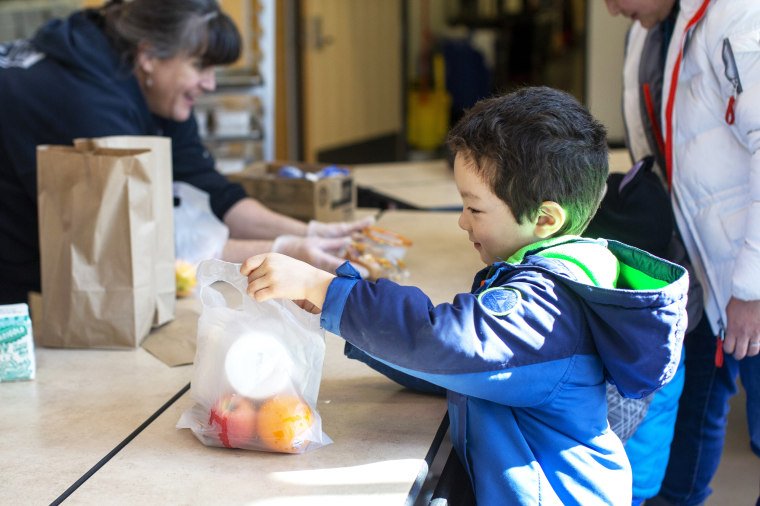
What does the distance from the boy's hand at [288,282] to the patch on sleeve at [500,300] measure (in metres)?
0.20

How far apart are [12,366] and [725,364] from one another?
1.52 meters

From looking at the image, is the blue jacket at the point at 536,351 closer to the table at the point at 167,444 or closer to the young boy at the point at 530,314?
the young boy at the point at 530,314

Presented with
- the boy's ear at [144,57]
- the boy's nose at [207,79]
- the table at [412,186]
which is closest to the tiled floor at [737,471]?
the table at [412,186]

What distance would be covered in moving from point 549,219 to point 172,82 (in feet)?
4.15

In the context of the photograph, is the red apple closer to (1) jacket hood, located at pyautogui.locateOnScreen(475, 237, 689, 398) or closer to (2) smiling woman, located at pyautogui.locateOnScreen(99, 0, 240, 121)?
(1) jacket hood, located at pyautogui.locateOnScreen(475, 237, 689, 398)

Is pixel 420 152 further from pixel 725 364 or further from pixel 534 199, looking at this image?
pixel 534 199

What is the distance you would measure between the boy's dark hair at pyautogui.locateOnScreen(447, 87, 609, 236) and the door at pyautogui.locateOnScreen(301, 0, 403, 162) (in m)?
5.57

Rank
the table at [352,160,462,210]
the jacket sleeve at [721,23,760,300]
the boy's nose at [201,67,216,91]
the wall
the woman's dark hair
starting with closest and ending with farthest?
the jacket sleeve at [721,23,760,300], the woman's dark hair, the boy's nose at [201,67,216,91], the table at [352,160,462,210], the wall

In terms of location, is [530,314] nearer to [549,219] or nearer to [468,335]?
[468,335]

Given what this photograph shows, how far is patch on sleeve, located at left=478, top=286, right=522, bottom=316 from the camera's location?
3.03ft

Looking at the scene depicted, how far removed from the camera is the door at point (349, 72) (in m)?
6.52

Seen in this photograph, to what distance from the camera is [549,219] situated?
1.07 m

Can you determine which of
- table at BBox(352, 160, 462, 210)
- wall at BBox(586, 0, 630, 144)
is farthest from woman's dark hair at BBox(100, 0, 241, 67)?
wall at BBox(586, 0, 630, 144)

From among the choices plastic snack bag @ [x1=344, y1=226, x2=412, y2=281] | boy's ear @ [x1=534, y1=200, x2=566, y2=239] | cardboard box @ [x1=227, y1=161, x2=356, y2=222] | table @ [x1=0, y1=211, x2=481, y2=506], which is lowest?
table @ [x1=0, y1=211, x2=481, y2=506]
